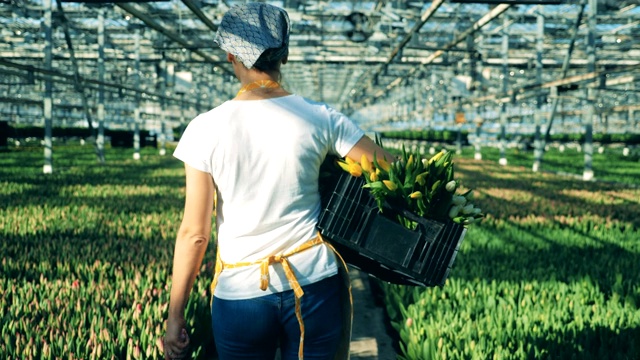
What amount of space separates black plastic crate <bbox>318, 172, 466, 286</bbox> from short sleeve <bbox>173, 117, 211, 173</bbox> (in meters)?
0.34

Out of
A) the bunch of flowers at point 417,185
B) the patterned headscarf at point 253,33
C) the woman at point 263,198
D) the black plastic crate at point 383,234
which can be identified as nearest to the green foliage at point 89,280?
the woman at point 263,198

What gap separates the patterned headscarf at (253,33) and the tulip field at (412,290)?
5.58 ft

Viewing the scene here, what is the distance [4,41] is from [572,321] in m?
24.3

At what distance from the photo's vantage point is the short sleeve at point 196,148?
1687 mm

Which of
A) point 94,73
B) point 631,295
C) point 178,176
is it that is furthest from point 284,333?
point 94,73

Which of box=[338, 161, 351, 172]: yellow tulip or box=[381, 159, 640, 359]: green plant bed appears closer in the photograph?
box=[338, 161, 351, 172]: yellow tulip

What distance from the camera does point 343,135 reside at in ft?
5.83

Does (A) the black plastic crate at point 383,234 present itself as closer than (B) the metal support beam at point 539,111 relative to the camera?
Yes

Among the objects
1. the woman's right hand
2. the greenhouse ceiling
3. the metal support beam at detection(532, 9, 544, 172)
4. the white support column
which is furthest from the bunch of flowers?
the metal support beam at detection(532, 9, 544, 172)

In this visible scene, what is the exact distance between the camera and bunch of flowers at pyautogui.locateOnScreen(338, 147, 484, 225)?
1804 millimetres

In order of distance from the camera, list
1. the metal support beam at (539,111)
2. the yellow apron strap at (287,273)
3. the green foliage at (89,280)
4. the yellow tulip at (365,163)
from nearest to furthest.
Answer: the yellow apron strap at (287,273) → the yellow tulip at (365,163) → the green foliage at (89,280) → the metal support beam at (539,111)

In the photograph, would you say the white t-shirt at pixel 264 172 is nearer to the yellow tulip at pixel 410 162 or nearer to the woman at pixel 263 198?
the woman at pixel 263 198

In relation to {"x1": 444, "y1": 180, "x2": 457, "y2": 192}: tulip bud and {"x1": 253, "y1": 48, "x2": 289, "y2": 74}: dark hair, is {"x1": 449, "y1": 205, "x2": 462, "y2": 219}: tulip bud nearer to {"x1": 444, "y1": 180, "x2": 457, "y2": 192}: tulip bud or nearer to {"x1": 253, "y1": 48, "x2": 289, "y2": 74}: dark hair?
{"x1": 444, "y1": 180, "x2": 457, "y2": 192}: tulip bud

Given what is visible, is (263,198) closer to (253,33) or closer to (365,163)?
(365,163)
